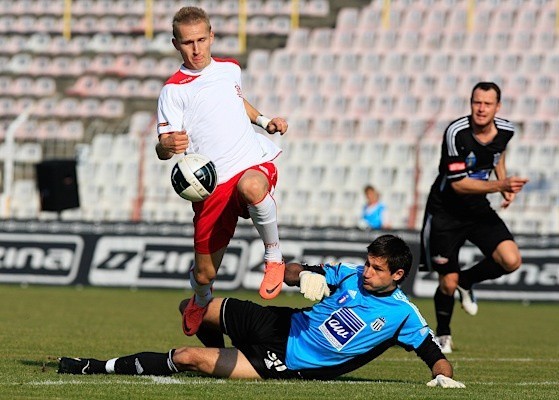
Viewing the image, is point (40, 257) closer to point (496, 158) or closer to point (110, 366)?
point (496, 158)

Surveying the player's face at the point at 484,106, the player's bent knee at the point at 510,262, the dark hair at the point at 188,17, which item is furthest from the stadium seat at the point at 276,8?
the dark hair at the point at 188,17

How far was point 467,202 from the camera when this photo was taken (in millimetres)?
11125

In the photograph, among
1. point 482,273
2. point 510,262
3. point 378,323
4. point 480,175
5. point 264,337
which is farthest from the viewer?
point 482,273

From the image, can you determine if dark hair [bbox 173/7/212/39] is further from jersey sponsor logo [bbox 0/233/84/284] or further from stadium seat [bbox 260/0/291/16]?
stadium seat [bbox 260/0/291/16]

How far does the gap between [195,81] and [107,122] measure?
1963 centimetres

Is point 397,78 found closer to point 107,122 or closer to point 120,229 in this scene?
point 107,122

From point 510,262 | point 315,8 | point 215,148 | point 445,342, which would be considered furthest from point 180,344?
point 315,8

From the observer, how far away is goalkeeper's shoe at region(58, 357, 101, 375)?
25.8ft

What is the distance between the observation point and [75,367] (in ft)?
25.9

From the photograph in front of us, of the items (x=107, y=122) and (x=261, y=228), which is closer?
(x=261, y=228)

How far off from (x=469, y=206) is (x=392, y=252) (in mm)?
3861

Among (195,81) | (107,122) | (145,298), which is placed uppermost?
(195,81)

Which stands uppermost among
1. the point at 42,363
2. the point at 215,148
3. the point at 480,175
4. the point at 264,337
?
the point at 215,148

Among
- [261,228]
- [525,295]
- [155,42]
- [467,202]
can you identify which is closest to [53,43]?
[155,42]
